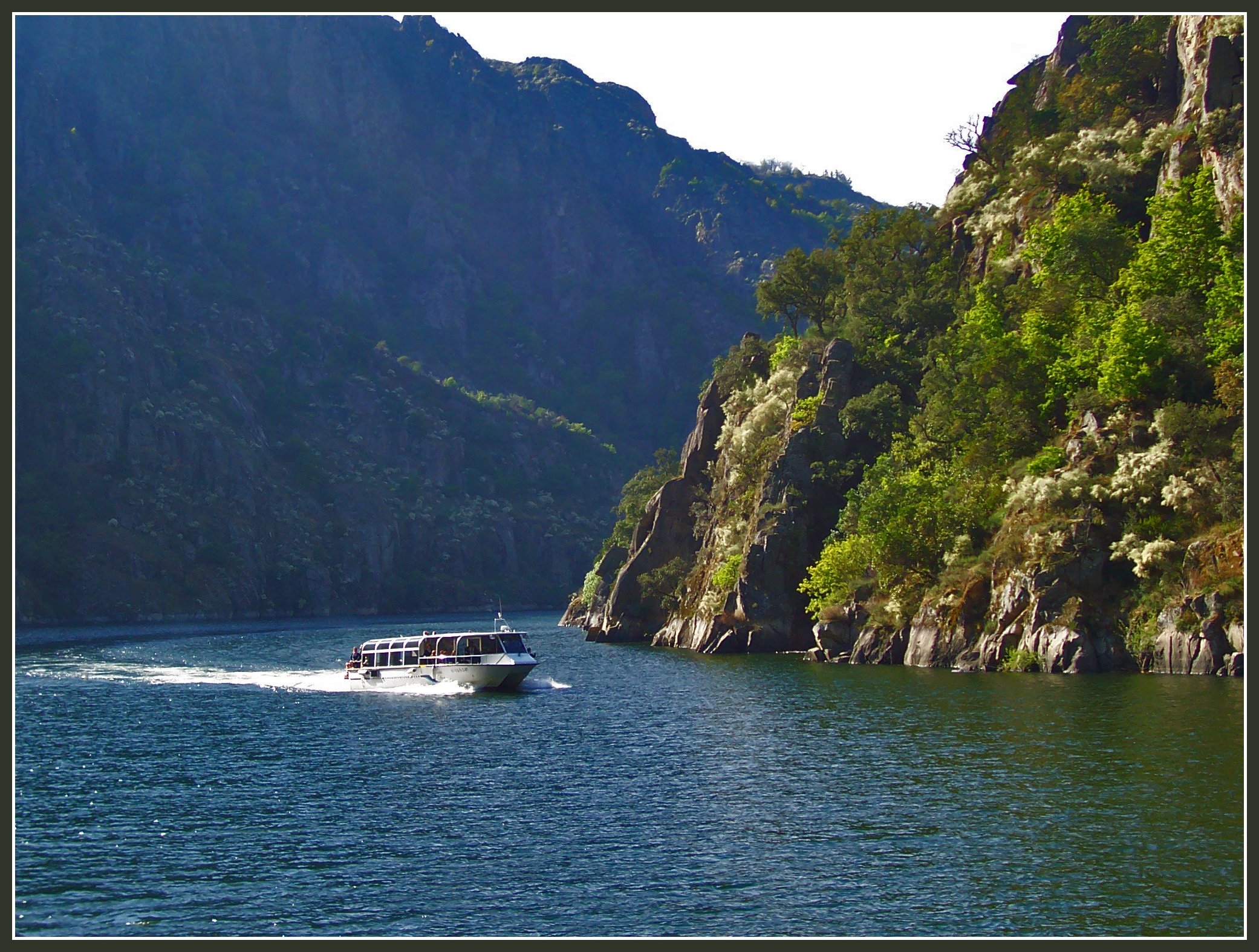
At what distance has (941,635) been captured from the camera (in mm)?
80750

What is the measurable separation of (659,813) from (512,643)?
1706 inches

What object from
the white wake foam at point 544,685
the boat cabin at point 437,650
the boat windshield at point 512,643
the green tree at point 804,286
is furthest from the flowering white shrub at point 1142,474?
the green tree at point 804,286

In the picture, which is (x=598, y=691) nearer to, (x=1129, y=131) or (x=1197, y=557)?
(x=1197, y=557)

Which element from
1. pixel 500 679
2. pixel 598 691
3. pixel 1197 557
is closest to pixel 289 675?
pixel 500 679

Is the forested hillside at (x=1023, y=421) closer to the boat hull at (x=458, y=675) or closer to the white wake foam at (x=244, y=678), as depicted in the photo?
the boat hull at (x=458, y=675)

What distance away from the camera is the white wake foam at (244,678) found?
84188mm

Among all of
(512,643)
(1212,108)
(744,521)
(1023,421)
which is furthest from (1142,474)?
(744,521)

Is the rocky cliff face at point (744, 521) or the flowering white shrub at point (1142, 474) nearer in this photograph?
the flowering white shrub at point (1142, 474)

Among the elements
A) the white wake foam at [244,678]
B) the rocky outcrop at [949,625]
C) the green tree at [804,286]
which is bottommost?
the white wake foam at [244,678]

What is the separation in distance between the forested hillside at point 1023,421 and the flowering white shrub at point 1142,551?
0.59 ft

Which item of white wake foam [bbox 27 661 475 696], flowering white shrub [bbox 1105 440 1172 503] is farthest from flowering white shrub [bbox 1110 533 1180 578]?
white wake foam [bbox 27 661 475 696]

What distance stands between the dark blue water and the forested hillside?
8.19 meters

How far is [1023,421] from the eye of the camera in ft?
283

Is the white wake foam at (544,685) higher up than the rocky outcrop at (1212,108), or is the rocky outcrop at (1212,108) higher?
the rocky outcrop at (1212,108)
